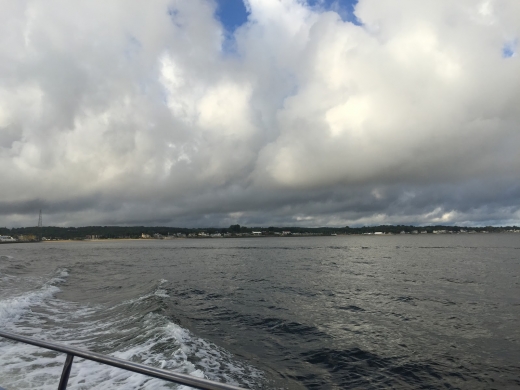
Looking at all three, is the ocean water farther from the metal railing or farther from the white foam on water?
the metal railing

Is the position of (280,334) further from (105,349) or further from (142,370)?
(142,370)

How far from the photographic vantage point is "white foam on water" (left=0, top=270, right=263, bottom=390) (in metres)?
8.89

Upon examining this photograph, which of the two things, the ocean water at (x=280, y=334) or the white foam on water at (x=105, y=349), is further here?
the ocean water at (x=280, y=334)

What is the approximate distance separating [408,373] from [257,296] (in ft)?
44.1

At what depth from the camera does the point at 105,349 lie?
11508 mm

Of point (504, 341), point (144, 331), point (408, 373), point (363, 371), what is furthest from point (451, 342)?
point (144, 331)

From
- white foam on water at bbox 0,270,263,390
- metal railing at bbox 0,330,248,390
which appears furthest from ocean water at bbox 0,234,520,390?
metal railing at bbox 0,330,248,390

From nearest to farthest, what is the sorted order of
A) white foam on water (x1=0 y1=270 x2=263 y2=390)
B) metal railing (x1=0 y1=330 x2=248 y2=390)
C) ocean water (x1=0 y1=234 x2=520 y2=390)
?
metal railing (x1=0 y1=330 x2=248 y2=390)
white foam on water (x1=0 y1=270 x2=263 y2=390)
ocean water (x1=0 y1=234 x2=520 y2=390)

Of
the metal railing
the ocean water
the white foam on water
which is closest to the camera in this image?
the metal railing

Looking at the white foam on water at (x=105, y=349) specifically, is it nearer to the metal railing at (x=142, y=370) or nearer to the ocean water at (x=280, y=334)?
the ocean water at (x=280, y=334)

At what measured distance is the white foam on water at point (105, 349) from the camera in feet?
29.2

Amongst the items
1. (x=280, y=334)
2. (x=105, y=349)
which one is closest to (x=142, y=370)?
(x=105, y=349)

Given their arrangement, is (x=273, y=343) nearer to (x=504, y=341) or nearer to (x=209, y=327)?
(x=209, y=327)

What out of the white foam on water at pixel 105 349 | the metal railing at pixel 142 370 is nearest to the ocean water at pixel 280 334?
the white foam on water at pixel 105 349
